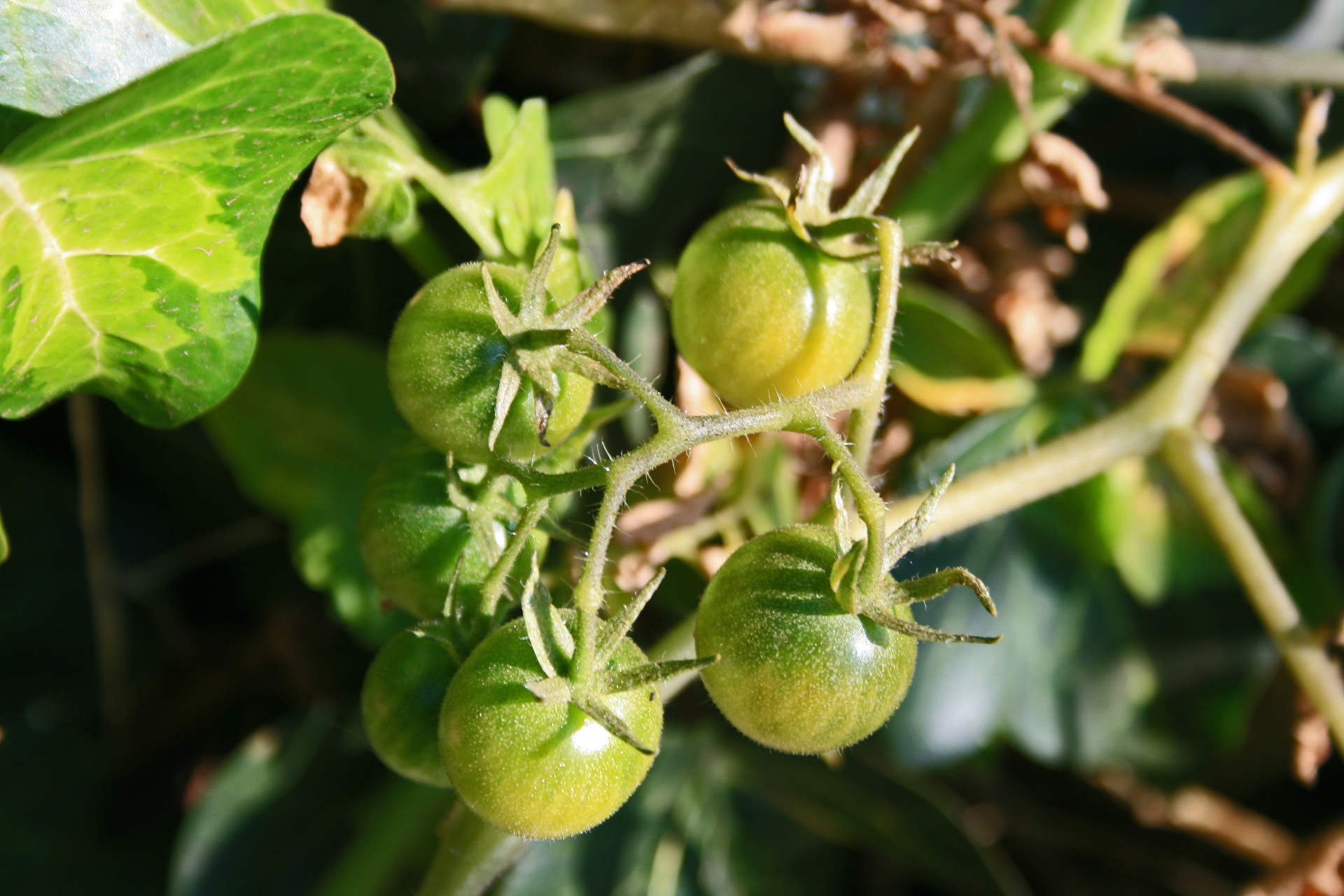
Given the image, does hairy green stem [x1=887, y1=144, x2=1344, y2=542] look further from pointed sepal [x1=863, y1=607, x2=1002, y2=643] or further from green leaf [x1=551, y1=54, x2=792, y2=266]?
green leaf [x1=551, y1=54, x2=792, y2=266]

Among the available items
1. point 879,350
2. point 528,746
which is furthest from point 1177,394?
point 528,746

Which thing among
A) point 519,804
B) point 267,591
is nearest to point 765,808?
point 267,591

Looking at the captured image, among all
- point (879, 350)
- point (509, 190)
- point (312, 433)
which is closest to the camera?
point (879, 350)

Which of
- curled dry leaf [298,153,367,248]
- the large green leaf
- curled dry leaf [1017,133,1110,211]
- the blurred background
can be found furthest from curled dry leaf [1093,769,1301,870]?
the large green leaf

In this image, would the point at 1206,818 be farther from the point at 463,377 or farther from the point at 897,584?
the point at 463,377

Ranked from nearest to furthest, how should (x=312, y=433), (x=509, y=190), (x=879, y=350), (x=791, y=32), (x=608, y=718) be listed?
(x=608, y=718), (x=879, y=350), (x=509, y=190), (x=791, y=32), (x=312, y=433)

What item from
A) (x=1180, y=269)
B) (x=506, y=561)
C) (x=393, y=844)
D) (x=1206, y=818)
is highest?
(x=506, y=561)
